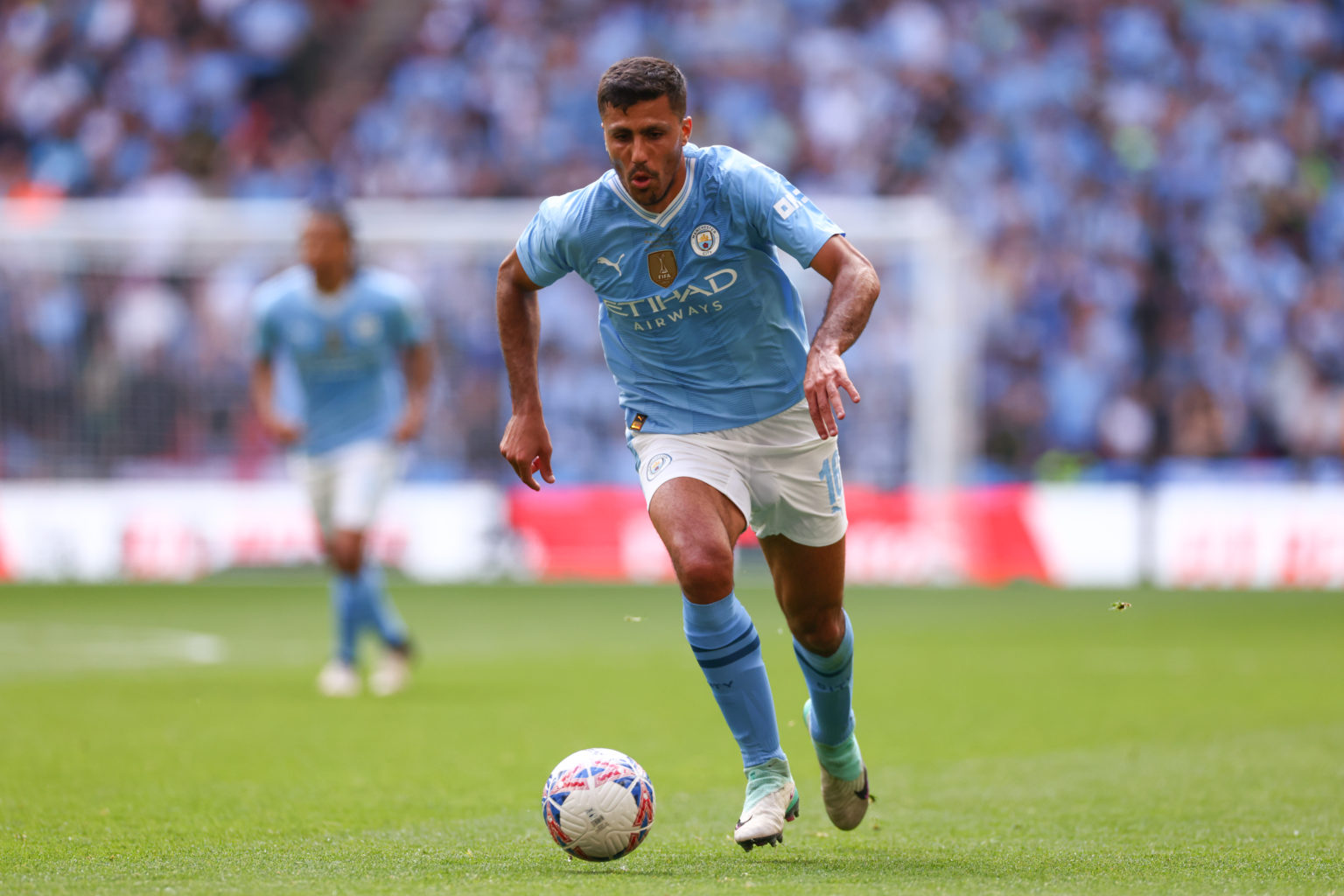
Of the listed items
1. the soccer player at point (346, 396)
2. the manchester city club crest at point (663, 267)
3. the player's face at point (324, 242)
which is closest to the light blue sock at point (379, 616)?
the soccer player at point (346, 396)

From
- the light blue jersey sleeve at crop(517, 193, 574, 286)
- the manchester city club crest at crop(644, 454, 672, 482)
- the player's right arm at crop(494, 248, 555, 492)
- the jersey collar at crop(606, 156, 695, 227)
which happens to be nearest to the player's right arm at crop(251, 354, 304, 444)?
the player's right arm at crop(494, 248, 555, 492)

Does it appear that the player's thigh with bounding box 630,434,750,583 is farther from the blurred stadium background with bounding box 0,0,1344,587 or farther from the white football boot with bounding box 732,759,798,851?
the blurred stadium background with bounding box 0,0,1344,587

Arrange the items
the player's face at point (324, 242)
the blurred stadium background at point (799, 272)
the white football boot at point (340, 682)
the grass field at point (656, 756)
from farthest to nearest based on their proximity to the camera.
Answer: the blurred stadium background at point (799, 272)
the player's face at point (324, 242)
the white football boot at point (340, 682)
the grass field at point (656, 756)

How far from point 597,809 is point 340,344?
6.04 meters

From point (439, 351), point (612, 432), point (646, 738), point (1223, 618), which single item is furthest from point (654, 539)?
point (646, 738)

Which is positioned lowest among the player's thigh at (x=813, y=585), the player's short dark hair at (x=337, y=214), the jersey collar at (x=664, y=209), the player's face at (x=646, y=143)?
the player's thigh at (x=813, y=585)

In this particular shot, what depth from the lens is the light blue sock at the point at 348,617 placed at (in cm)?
1032

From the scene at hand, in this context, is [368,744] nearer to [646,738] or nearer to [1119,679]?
[646,738]

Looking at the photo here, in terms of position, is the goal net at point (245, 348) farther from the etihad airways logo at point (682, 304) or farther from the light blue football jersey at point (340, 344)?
the etihad airways logo at point (682, 304)

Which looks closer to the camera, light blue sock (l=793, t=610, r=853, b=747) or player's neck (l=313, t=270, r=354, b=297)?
light blue sock (l=793, t=610, r=853, b=747)

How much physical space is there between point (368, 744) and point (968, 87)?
17.4 m

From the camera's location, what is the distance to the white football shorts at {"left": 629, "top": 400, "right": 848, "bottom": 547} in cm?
558

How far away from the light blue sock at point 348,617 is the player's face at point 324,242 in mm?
1899

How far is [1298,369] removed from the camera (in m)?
20.5
